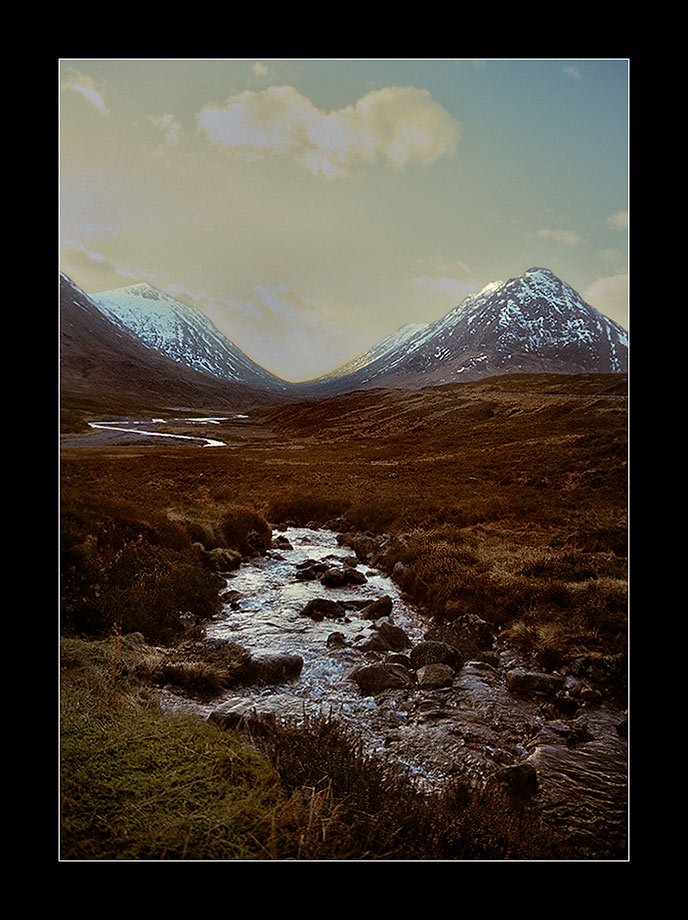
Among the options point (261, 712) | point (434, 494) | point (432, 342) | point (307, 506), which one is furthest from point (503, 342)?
point (261, 712)

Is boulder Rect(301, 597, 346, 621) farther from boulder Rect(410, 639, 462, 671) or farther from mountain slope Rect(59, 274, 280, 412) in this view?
mountain slope Rect(59, 274, 280, 412)

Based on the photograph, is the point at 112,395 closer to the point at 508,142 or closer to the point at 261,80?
the point at 261,80

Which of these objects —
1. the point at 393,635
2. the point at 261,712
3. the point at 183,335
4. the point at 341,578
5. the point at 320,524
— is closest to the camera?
the point at 261,712

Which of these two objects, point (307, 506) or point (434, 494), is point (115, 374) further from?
point (434, 494)

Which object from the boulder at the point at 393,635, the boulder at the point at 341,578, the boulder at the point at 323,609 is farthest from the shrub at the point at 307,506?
the boulder at the point at 393,635

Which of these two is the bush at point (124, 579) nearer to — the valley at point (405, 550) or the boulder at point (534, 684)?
the valley at point (405, 550)
